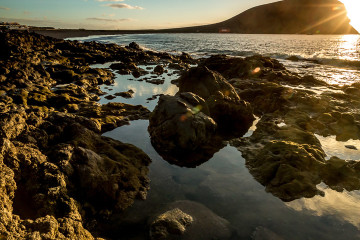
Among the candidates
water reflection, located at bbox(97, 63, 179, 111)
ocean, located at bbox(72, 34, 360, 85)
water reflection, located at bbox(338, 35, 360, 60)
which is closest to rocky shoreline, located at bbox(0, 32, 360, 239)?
water reflection, located at bbox(97, 63, 179, 111)

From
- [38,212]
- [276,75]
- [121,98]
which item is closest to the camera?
[38,212]

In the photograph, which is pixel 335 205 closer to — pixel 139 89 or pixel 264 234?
pixel 264 234

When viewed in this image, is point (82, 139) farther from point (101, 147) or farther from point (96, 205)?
point (96, 205)

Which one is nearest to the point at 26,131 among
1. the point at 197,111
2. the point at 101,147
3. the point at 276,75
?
the point at 101,147

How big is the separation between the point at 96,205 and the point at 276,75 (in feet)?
76.7

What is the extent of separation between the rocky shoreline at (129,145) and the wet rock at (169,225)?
8cm

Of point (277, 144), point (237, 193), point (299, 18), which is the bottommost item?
point (237, 193)

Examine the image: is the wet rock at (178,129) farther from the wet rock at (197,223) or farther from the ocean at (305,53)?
the ocean at (305,53)

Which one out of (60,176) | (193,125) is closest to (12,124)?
(60,176)

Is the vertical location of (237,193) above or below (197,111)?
below

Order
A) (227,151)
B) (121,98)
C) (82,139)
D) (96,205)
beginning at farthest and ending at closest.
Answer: (121,98) < (227,151) < (82,139) < (96,205)

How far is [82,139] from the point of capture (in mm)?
8016

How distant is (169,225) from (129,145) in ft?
14.4

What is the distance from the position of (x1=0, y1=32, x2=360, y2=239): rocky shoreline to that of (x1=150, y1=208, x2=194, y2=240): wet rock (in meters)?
0.08
